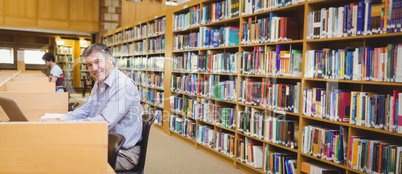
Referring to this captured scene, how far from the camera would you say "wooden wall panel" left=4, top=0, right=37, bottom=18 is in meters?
11.1

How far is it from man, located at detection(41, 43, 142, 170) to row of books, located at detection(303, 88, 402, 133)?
5.46 feet

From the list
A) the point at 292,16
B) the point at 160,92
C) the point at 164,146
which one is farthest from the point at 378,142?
the point at 160,92

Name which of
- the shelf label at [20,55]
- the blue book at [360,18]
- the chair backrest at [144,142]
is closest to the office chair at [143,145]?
the chair backrest at [144,142]

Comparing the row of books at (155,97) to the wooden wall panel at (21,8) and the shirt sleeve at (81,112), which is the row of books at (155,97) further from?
the wooden wall panel at (21,8)

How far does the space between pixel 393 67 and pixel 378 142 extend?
58 cm

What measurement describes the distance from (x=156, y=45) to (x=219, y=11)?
100 inches

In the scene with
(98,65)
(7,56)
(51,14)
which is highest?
(51,14)

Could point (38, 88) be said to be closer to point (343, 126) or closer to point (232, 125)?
point (232, 125)

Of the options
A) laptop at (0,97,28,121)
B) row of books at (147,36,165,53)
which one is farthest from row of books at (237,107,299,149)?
row of books at (147,36,165,53)

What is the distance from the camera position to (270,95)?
12.5 feet

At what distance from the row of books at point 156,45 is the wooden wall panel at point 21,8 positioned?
5.94 meters

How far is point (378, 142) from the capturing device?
8.82 ft

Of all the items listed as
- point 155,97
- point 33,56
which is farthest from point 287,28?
point 33,56

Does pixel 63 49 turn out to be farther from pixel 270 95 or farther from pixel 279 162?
pixel 279 162
